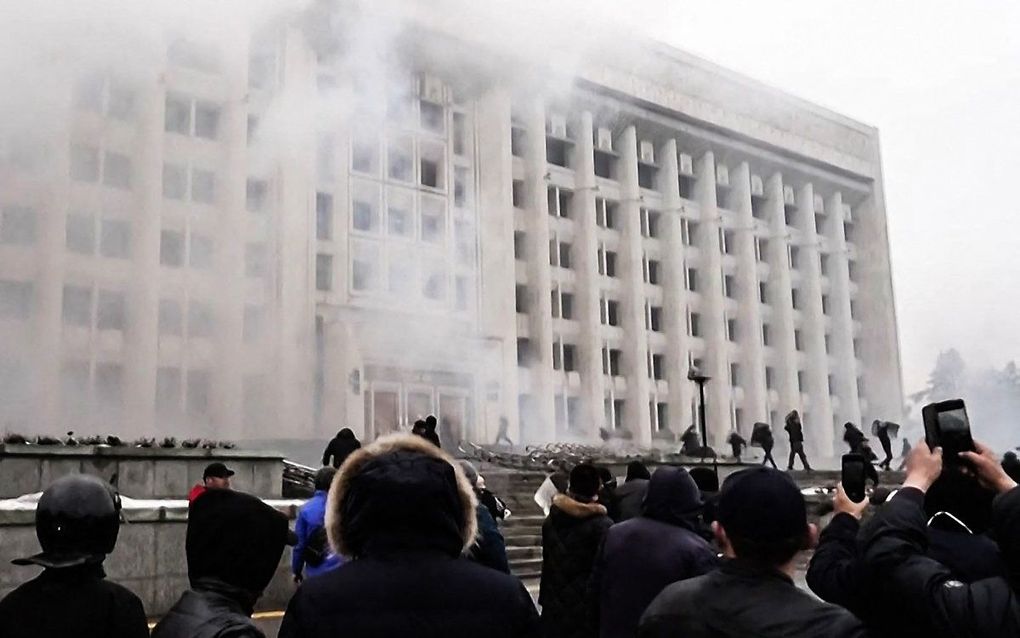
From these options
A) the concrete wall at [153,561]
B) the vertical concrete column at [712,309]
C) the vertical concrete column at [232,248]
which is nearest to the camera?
the concrete wall at [153,561]

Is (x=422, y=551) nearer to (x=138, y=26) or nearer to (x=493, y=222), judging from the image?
(x=138, y=26)

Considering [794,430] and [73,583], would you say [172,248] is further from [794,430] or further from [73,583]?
[73,583]

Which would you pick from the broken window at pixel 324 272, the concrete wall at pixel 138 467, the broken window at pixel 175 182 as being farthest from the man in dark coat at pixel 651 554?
the broken window at pixel 324 272

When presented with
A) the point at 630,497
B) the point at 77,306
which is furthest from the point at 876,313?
the point at 630,497

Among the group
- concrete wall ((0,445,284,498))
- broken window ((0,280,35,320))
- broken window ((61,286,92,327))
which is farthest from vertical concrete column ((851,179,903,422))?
concrete wall ((0,445,284,498))

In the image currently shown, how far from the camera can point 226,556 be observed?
215 cm

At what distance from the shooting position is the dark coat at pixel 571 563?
4.44 meters

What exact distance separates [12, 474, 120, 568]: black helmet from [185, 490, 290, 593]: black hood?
0.40 meters

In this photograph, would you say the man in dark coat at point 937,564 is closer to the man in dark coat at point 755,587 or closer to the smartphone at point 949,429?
the smartphone at point 949,429

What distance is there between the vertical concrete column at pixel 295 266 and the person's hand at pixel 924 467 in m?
22.9

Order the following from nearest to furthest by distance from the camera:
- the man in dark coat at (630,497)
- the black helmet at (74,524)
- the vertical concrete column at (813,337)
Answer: the black helmet at (74,524), the man in dark coat at (630,497), the vertical concrete column at (813,337)

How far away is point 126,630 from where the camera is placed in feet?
7.76

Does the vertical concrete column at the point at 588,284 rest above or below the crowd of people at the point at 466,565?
above

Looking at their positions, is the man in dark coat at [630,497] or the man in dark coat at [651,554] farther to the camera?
the man in dark coat at [630,497]
